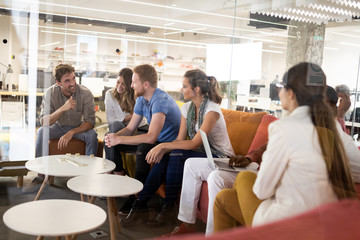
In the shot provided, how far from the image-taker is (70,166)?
202cm

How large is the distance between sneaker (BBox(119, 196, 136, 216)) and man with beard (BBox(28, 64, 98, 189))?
1.14ft

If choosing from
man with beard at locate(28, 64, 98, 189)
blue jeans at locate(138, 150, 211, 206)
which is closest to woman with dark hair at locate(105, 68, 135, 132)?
man with beard at locate(28, 64, 98, 189)

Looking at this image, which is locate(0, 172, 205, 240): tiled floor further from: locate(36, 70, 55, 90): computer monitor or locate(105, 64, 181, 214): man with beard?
locate(36, 70, 55, 90): computer monitor

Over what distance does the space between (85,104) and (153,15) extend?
0.81 meters

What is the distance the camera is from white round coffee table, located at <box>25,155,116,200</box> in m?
1.95

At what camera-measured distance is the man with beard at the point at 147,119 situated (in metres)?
2.19

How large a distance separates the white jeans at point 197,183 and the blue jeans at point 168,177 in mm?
94

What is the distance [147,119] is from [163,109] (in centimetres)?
12

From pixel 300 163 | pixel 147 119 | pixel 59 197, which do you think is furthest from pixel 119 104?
pixel 300 163

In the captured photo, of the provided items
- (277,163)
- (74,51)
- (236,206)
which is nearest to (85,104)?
(74,51)

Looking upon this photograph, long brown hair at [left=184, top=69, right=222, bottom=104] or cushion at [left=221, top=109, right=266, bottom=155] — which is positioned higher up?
long brown hair at [left=184, top=69, right=222, bottom=104]

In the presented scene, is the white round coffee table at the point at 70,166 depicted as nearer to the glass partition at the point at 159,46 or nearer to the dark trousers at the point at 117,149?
the dark trousers at the point at 117,149

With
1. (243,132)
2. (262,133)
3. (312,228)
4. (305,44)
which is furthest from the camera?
(243,132)

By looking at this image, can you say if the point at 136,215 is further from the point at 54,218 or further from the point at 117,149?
the point at 54,218
